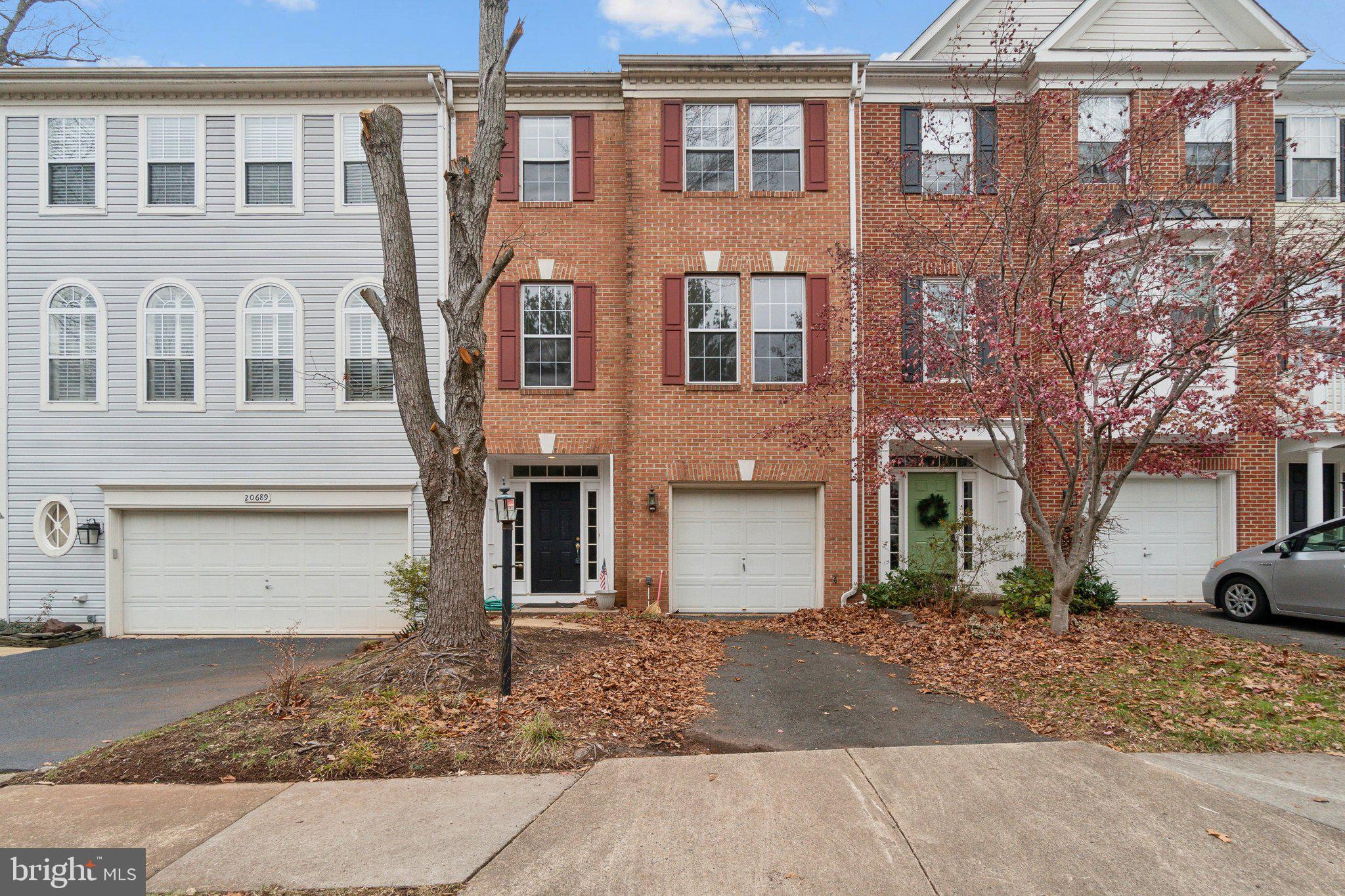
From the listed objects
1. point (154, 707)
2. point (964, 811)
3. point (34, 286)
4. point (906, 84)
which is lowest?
point (154, 707)

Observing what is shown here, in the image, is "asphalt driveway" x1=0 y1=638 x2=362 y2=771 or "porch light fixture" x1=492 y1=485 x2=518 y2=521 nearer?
"porch light fixture" x1=492 y1=485 x2=518 y2=521

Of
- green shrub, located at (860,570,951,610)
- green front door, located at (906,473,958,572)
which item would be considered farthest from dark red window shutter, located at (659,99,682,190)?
green shrub, located at (860,570,951,610)

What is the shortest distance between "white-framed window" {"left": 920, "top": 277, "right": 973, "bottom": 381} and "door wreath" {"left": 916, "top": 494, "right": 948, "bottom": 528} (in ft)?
10.7

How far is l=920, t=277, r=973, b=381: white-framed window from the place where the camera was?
8.77m

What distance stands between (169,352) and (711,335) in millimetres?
9256

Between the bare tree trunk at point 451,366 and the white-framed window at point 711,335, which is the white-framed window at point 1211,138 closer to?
the white-framed window at point 711,335

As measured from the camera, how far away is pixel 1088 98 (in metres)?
11.6

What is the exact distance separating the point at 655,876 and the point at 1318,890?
3.26 meters

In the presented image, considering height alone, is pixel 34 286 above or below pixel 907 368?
above

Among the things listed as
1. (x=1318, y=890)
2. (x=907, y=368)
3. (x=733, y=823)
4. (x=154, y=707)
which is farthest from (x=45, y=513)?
(x=1318, y=890)

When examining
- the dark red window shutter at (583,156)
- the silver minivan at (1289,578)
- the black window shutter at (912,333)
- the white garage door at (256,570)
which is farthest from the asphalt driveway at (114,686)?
the silver minivan at (1289,578)

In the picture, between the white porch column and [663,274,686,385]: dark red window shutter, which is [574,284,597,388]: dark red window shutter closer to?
[663,274,686,385]: dark red window shutter

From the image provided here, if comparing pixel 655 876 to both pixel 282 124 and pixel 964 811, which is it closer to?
pixel 964 811

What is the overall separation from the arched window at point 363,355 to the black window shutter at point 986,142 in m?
9.98
